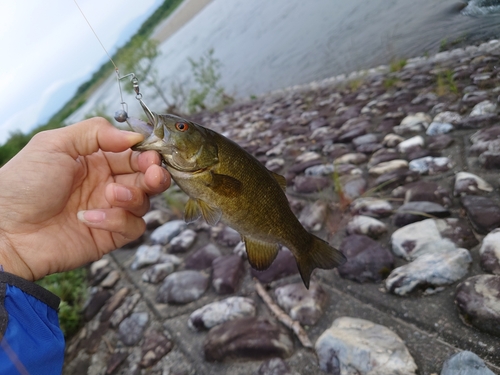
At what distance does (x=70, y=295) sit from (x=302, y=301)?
2.66m

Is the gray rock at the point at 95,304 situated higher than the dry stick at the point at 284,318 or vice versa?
the gray rock at the point at 95,304

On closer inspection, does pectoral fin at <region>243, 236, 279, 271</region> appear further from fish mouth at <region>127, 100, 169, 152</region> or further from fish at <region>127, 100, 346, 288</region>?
fish mouth at <region>127, 100, 169, 152</region>

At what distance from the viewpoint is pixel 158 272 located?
11.1 feet

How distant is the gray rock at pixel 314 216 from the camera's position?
3.16 m

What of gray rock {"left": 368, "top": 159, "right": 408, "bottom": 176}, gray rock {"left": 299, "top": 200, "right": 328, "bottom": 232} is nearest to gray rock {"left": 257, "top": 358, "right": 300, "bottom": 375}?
gray rock {"left": 299, "top": 200, "right": 328, "bottom": 232}

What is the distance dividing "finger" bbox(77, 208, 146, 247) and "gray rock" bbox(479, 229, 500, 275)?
224 cm

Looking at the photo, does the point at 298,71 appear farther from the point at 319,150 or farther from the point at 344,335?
the point at 344,335

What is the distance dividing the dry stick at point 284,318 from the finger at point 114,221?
104 centimetres

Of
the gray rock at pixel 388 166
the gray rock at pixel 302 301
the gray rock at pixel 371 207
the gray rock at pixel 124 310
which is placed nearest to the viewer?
the gray rock at pixel 302 301

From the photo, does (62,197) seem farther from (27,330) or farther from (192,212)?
(192,212)

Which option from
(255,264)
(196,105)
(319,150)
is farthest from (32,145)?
(196,105)

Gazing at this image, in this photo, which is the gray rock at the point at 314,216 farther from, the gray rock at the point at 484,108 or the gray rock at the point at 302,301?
the gray rock at the point at 484,108

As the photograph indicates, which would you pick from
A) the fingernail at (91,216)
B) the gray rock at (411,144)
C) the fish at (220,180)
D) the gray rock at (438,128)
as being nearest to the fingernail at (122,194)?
the fingernail at (91,216)

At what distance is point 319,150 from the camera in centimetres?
471
